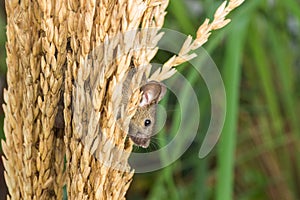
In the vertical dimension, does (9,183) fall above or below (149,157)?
below

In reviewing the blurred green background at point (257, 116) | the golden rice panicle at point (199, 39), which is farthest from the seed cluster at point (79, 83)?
the blurred green background at point (257, 116)

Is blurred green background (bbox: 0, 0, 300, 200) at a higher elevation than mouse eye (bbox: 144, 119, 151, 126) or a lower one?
higher

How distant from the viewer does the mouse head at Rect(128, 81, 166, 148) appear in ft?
2.72

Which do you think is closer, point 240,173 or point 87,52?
point 87,52

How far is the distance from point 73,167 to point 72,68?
12cm

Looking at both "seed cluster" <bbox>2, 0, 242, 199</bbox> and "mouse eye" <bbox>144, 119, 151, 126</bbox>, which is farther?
"mouse eye" <bbox>144, 119, 151, 126</bbox>

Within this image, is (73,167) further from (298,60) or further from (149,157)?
(298,60)

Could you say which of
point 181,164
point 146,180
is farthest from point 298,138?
point 146,180

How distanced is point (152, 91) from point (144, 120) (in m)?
0.06

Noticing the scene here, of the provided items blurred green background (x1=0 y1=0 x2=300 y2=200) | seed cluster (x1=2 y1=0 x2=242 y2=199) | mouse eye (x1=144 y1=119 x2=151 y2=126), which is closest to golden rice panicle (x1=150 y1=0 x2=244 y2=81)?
seed cluster (x1=2 y1=0 x2=242 y2=199)

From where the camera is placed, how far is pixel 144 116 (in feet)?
2.78

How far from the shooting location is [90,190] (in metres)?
0.76

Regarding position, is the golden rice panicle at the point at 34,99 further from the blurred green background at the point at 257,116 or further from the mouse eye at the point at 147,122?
the blurred green background at the point at 257,116

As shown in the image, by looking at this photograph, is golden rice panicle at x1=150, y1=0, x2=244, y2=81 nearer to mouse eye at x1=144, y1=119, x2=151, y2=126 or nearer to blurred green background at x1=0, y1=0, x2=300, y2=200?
mouse eye at x1=144, y1=119, x2=151, y2=126
